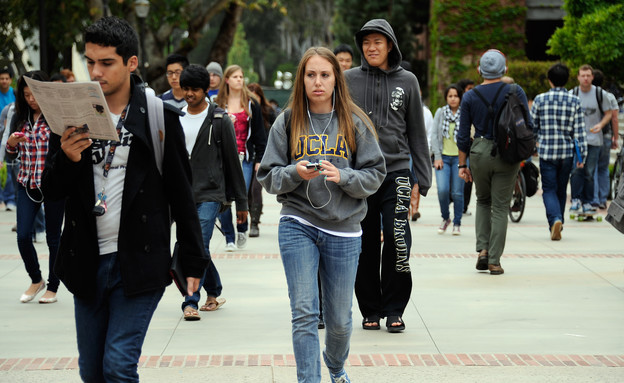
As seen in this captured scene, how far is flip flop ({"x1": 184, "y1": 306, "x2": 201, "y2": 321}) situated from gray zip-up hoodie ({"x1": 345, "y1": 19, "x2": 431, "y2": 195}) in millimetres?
1835

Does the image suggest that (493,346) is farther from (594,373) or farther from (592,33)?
(592,33)

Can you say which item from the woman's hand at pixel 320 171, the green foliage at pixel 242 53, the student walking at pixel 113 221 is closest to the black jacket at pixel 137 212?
the student walking at pixel 113 221

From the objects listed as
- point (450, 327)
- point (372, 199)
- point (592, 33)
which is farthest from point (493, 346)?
point (592, 33)

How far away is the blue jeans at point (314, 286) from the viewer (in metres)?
4.20

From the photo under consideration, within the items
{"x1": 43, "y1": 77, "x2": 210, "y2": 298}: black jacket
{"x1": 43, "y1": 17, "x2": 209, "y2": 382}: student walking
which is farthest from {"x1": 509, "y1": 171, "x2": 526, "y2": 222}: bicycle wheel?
{"x1": 43, "y1": 17, "x2": 209, "y2": 382}: student walking

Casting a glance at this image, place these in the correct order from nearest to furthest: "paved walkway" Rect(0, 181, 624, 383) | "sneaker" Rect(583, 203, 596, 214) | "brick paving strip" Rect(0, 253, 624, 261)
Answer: "paved walkway" Rect(0, 181, 624, 383), "brick paving strip" Rect(0, 253, 624, 261), "sneaker" Rect(583, 203, 596, 214)

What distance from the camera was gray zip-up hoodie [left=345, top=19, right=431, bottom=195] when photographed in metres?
5.95

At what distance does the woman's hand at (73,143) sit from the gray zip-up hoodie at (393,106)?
9.40 feet

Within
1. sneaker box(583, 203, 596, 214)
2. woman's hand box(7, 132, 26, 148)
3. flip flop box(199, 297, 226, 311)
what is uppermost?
woman's hand box(7, 132, 26, 148)

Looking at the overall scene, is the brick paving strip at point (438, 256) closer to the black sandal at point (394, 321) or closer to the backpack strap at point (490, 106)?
the backpack strap at point (490, 106)

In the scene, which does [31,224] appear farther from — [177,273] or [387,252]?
[177,273]

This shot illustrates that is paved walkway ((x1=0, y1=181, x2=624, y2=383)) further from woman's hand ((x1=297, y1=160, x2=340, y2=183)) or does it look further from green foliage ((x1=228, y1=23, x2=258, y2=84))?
green foliage ((x1=228, y1=23, x2=258, y2=84))

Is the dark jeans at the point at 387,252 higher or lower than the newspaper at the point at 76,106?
lower

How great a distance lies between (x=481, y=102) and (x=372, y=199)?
257cm
